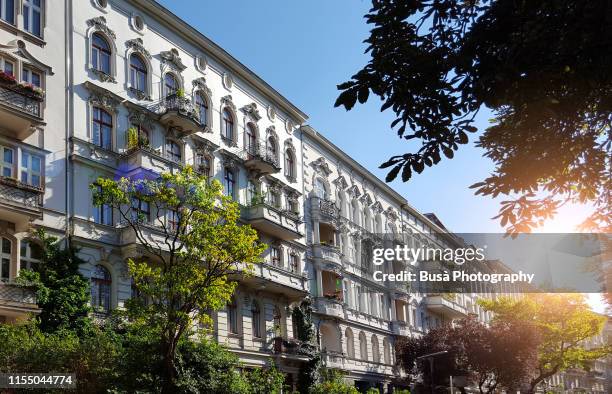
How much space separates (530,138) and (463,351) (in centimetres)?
4171

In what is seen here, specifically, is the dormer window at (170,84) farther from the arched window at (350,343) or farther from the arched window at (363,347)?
the arched window at (363,347)

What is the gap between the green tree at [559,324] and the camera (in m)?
53.1

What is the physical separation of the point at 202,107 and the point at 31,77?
9994 mm

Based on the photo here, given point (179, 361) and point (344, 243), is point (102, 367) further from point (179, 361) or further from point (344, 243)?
point (344, 243)

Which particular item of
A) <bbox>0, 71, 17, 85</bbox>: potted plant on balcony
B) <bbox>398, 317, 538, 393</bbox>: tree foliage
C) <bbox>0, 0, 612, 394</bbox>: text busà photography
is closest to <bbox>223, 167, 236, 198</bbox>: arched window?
<bbox>0, 0, 612, 394</bbox>: text busà photography

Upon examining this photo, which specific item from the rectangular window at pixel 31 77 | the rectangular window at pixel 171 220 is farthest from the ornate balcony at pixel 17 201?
the rectangular window at pixel 171 220

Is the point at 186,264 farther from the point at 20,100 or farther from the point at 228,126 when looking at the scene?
the point at 228,126

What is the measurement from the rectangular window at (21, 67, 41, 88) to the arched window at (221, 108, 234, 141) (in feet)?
36.3

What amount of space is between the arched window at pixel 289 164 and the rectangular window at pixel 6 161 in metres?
18.8

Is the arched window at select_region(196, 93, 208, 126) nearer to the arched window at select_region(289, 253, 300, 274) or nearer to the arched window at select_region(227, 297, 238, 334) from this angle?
the arched window at select_region(227, 297, 238, 334)

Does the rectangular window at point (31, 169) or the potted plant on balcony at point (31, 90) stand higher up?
the potted plant on balcony at point (31, 90)

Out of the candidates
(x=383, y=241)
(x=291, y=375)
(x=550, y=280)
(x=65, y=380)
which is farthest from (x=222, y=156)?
(x=550, y=280)

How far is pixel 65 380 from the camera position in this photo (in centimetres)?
2133

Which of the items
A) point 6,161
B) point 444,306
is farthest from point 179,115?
point 444,306
